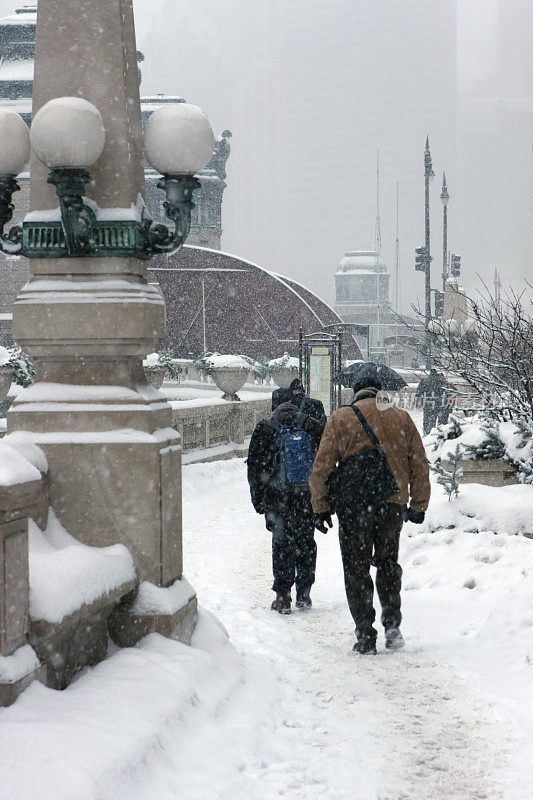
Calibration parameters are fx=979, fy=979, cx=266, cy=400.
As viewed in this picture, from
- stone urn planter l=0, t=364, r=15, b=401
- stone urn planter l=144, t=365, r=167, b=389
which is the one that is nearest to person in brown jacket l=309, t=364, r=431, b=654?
stone urn planter l=0, t=364, r=15, b=401

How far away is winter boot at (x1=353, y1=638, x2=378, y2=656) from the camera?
644 cm

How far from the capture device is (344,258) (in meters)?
180

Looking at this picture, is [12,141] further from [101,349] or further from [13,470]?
[13,470]

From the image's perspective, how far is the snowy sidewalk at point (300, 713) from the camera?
3713mm

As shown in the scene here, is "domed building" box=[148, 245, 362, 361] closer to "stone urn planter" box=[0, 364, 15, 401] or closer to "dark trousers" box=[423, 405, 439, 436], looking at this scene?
"dark trousers" box=[423, 405, 439, 436]

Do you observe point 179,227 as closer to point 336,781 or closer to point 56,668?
point 56,668

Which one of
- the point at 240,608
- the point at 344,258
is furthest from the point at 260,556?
the point at 344,258

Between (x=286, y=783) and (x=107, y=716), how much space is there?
808 millimetres

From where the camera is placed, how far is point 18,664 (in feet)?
12.8

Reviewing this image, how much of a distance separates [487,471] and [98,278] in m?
6.52

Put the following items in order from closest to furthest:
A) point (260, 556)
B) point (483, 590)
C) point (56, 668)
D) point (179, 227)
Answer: point (56, 668)
point (179, 227)
point (483, 590)
point (260, 556)

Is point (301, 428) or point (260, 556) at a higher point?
point (301, 428)

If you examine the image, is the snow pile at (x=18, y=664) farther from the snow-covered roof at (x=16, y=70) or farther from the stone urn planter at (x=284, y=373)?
the snow-covered roof at (x=16, y=70)

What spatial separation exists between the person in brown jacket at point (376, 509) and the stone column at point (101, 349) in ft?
4.45
